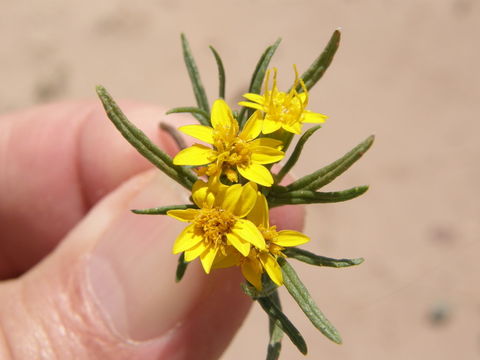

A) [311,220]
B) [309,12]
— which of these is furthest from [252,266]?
[309,12]

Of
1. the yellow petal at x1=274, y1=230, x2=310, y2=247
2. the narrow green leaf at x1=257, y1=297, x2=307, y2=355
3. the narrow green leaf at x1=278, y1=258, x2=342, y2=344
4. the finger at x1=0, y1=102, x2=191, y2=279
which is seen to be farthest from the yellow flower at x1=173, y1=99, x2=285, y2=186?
the finger at x1=0, y1=102, x2=191, y2=279

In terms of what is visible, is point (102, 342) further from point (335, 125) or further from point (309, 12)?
point (309, 12)

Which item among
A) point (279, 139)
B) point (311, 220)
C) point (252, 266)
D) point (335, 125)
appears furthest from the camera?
point (335, 125)

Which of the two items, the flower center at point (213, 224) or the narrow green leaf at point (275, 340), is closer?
the flower center at point (213, 224)

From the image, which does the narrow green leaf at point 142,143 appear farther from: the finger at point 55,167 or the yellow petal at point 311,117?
the finger at point 55,167

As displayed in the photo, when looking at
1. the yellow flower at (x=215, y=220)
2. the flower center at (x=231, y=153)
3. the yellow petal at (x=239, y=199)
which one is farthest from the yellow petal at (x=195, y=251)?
the flower center at (x=231, y=153)

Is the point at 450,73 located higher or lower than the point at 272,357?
higher
